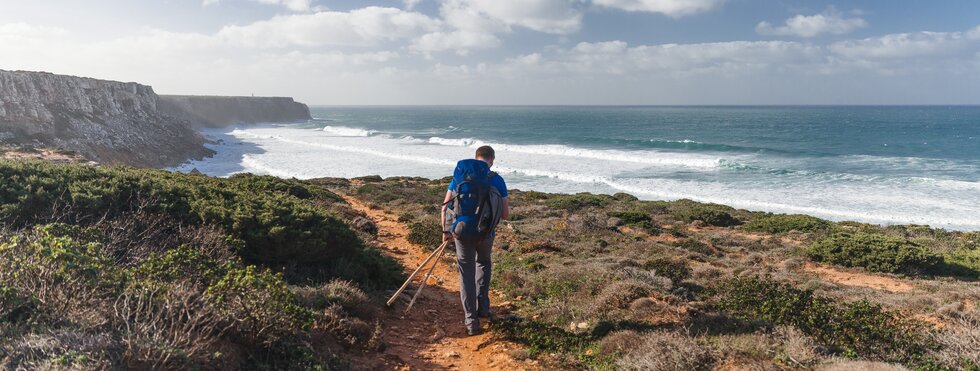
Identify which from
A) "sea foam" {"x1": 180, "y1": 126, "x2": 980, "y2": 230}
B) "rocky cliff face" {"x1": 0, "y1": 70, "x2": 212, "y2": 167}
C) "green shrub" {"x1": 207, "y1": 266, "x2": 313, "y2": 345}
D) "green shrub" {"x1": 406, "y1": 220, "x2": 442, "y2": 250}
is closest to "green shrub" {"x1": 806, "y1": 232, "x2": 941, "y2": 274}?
"green shrub" {"x1": 406, "y1": 220, "x2": 442, "y2": 250}

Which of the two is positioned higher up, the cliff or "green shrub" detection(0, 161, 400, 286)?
the cliff

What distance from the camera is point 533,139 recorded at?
67.4m

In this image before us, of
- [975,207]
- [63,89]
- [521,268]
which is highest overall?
[63,89]

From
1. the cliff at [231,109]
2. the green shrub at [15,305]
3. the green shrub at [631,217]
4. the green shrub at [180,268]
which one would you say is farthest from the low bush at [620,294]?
the cliff at [231,109]

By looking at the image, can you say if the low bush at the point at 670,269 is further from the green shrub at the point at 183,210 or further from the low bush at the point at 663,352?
the green shrub at the point at 183,210

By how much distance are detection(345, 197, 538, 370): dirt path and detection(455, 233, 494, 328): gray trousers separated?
29 centimetres

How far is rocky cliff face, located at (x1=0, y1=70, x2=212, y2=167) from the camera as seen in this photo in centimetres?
3309

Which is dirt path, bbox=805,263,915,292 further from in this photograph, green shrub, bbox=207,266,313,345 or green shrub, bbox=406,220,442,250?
green shrub, bbox=207,266,313,345

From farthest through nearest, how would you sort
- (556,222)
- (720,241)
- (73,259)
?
(556,222) → (720,241) → (73,259)

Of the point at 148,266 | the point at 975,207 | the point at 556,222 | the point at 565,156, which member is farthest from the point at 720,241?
the point at 565,156

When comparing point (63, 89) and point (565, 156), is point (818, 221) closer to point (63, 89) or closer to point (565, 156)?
point (565, 156)

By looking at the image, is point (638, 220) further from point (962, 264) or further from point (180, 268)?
point (180, 268)

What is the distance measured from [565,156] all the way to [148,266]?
149 ft

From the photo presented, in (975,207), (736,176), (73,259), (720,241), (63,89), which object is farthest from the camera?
(63,89)
